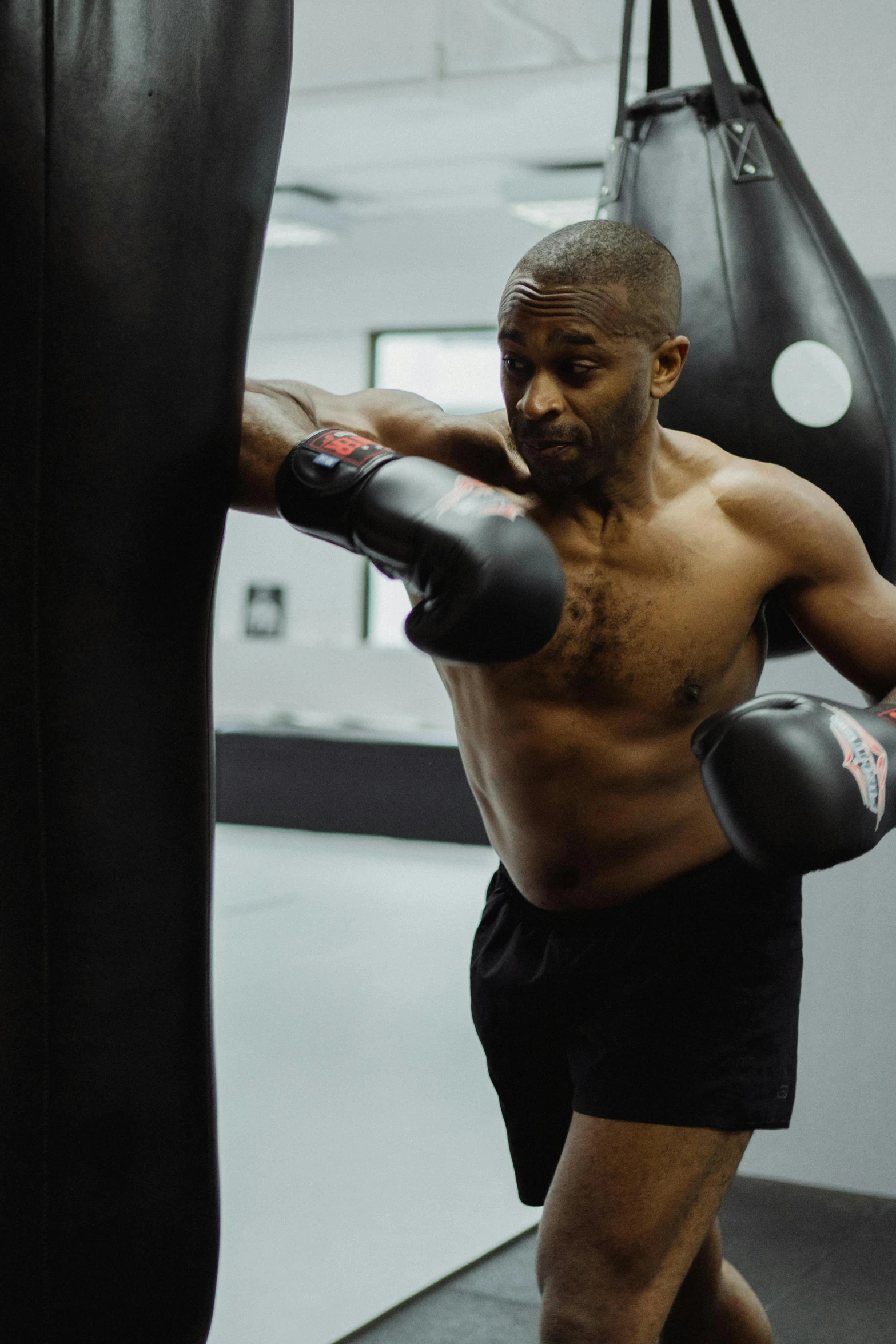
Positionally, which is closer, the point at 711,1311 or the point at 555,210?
the point at 711,1311

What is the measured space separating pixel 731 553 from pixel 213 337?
2.33ft

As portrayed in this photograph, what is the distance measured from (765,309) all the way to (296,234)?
5.81m

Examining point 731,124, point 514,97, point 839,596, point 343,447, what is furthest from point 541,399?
point 514,97

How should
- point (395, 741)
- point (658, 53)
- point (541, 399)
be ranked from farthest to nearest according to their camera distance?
point (395, 741) < point (658, 53) < point (541, 399)

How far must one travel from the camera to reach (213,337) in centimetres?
107

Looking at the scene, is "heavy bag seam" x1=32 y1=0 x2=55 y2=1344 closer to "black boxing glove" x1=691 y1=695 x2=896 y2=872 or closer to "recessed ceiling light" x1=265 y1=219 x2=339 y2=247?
"black boxing glove" x1=691 y1=695 x2=896 y2=872

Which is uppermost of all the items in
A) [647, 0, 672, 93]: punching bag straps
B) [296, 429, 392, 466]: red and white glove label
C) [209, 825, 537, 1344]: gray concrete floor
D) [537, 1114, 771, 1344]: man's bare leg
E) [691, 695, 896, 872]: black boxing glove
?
[647, 0, 672, 93]: punching bag straps

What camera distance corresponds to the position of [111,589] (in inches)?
Result: 41.3

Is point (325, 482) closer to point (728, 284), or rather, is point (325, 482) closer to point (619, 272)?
point (619, 272)

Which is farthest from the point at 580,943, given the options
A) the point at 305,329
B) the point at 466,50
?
the point at 305,329

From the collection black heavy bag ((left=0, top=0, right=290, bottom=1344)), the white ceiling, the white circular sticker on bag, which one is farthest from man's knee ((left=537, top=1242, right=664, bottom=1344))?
the white ceiling

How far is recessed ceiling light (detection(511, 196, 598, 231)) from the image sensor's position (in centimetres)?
627

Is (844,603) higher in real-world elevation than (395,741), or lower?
higher

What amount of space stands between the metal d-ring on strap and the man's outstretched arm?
18.5 inches
